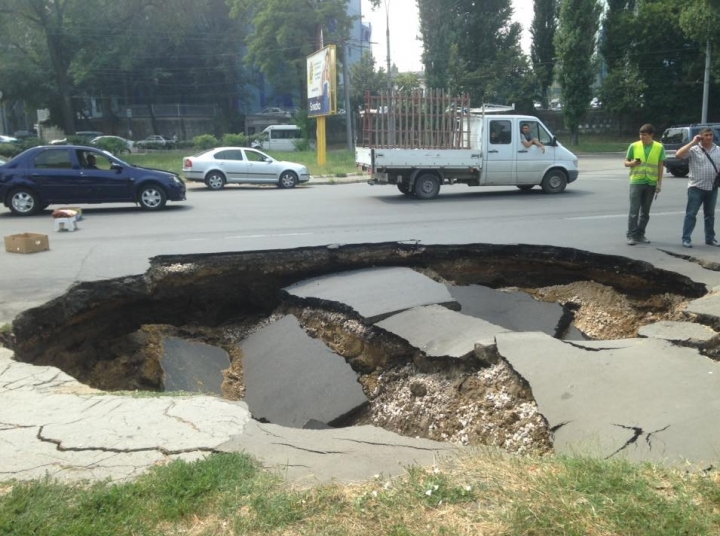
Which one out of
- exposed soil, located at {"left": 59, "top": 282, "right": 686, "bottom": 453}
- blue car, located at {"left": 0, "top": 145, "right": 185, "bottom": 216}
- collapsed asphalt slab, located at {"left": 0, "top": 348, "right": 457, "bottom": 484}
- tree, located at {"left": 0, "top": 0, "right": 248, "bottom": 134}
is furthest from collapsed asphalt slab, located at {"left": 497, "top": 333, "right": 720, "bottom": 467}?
tree, located at {"left": 0, "top": 0, "right": 248, "bottom": 134}

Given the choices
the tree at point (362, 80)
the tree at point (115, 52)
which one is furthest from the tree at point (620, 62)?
the tree at point (115, 52)

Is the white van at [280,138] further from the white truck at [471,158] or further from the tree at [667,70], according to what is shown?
the white truck at [471,158]

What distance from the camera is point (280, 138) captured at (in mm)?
45031

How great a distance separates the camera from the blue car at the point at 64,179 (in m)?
13.9

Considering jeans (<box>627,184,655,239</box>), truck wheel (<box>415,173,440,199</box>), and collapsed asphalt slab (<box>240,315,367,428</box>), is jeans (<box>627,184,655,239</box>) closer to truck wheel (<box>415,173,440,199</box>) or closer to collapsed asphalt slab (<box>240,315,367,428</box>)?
collapsed asphalt slab (<box>240,315,367,428</box>)

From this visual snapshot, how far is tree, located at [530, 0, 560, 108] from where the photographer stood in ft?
155

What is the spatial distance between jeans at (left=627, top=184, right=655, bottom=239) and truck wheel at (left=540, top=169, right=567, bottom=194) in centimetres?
777

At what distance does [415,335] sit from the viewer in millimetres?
5930

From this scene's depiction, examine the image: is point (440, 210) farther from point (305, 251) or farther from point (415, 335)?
point (415, 335)

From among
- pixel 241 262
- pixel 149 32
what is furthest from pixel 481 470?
pixel 149 32

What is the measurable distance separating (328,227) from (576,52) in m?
34.1

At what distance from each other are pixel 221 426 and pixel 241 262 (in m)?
4.56

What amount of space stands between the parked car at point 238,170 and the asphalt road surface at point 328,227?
300 cm

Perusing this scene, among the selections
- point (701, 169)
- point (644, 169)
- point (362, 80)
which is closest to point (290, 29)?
point (362, 80)
